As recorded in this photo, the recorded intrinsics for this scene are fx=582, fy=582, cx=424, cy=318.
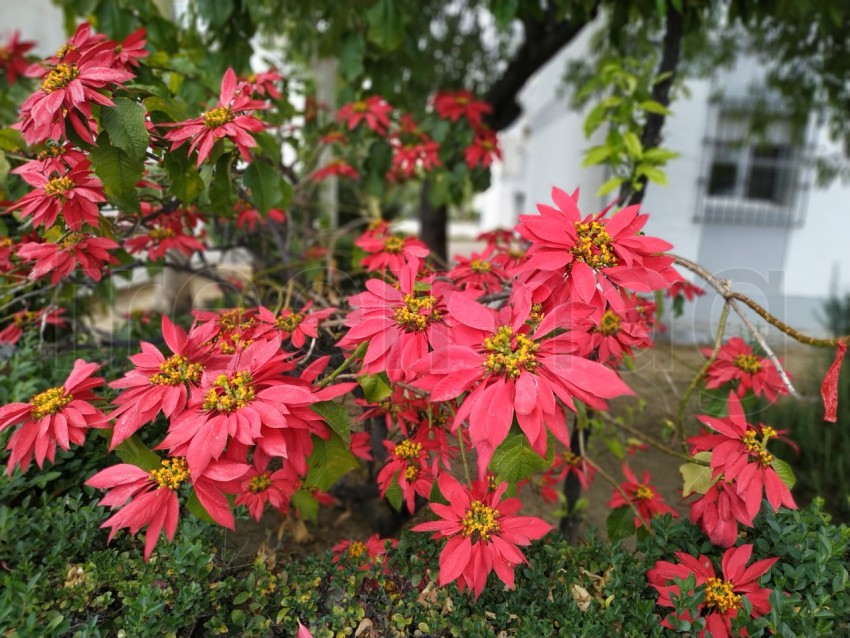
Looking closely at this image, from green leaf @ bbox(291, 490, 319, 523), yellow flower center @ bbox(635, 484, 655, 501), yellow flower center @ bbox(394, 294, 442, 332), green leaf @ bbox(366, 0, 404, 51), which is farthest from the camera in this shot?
green leaf @ bbox(366, 0, 404, 51)

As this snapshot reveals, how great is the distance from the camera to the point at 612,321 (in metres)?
1.20

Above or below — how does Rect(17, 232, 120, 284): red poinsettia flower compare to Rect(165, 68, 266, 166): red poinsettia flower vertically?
below

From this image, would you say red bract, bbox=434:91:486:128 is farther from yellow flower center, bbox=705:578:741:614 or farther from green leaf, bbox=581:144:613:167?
yellow flower center, bbox=705:578:741:614

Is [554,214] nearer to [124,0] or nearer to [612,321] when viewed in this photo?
[612,321]

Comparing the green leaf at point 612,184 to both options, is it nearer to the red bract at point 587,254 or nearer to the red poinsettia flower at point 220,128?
the red bract at point 587,254

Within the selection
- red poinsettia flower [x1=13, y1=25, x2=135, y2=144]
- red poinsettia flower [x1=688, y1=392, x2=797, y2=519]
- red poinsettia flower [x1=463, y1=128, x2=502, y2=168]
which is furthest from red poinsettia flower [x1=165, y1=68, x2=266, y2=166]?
red poinsettia flower [x1=463, y1=128, x2=502, y2=168]

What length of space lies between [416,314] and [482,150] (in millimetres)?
1574

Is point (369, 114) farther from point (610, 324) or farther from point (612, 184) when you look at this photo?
point (610, 324)

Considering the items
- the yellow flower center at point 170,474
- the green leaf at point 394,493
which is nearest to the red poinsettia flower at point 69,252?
the yellow flower center at point 170,474

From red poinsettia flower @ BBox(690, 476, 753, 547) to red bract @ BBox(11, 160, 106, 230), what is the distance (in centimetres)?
126

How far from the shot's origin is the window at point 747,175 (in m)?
5.23

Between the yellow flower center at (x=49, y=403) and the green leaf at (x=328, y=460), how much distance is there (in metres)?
0.44

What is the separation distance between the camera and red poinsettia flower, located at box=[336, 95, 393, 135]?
219cm

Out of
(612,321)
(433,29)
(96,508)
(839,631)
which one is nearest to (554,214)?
(612,321)
